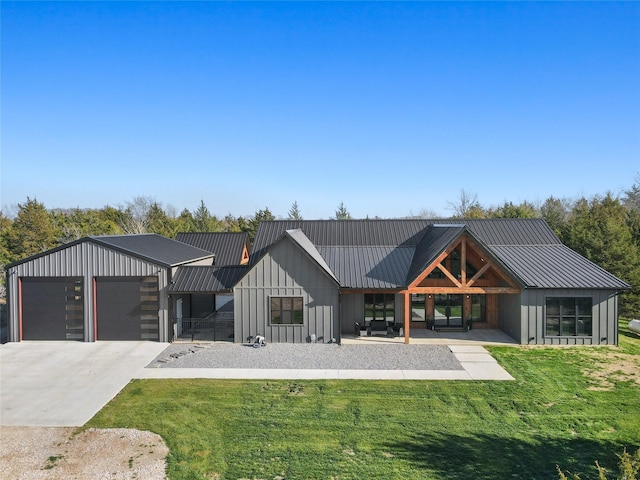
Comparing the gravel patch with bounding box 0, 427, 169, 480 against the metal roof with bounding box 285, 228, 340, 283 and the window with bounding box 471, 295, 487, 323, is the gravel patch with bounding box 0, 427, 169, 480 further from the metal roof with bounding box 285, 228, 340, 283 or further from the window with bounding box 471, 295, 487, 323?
the window with bounding box 471, 295, 487, 323

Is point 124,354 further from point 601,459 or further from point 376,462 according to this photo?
point 601,459

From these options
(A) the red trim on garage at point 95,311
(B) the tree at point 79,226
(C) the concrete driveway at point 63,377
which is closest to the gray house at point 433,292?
(C) the concrete driveway at point 63,377

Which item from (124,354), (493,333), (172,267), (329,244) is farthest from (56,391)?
(493,333)

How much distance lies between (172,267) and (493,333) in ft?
49.9

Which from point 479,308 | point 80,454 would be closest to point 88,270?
point 80,454

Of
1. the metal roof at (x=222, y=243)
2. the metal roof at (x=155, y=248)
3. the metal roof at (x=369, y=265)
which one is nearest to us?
the metal roof at (x=369, y=265)

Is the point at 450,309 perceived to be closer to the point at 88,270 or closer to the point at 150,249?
the point at 150,249

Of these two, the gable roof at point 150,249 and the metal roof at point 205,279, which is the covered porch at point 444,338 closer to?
the metal roof at point 205,279

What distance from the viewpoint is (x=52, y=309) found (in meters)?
19.3

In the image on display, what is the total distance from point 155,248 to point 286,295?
8127mm

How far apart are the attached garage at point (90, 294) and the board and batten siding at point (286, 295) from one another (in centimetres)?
350

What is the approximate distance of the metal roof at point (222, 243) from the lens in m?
27.2

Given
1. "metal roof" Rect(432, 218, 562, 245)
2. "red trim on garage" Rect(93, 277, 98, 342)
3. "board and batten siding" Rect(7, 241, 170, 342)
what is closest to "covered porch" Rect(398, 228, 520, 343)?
"metal roof" Rect(432, 218, 562, 245)

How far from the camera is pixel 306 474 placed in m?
8.54
